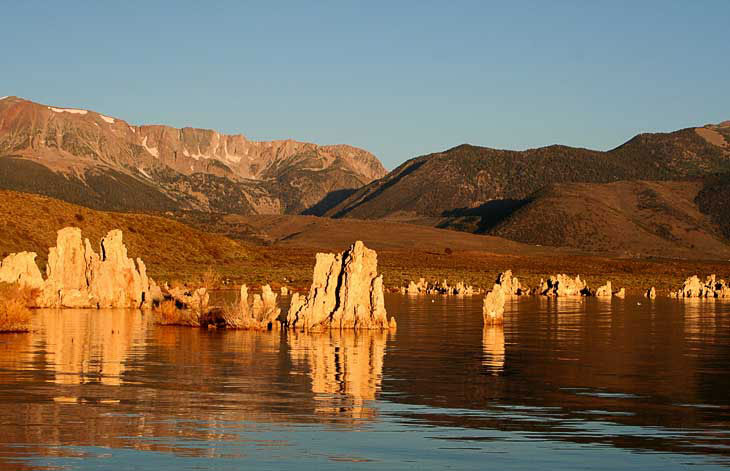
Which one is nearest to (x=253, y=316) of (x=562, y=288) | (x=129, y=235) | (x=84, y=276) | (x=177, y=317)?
(x=177, y=317)

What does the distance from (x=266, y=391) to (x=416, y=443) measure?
5.81m

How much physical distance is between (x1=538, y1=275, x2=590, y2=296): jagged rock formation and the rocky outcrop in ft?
120

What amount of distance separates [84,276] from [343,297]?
16.1 metres

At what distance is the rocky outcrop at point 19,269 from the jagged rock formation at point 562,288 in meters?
36.6

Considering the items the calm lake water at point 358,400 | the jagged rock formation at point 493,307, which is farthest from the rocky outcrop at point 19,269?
the jagged rock formation at point 493,307

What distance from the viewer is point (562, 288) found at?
71.1 meters

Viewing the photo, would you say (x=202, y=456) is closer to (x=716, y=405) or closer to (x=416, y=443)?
(x=416, y=443)

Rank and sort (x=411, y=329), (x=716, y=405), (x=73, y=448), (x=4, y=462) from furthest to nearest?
1. (x=411, y=329)
2. (x=716, y=405)
3. (x=73, y=448)
4. (x=4, y=462)

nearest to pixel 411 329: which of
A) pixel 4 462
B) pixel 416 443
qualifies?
pixel 416 443

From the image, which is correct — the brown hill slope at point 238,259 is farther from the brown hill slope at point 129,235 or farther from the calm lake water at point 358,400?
the calm lake water at point 358,400

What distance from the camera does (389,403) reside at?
61.6ft

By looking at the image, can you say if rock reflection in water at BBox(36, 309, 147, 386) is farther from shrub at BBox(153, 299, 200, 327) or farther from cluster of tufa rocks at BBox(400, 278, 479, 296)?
cluster of tufa rocks at BBox(400, 278, 479, 296)

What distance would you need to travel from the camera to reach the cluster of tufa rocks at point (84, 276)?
43719 mm

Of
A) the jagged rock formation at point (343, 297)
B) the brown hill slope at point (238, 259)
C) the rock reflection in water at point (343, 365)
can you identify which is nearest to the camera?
the rock reflection in water at point (343, 365)
